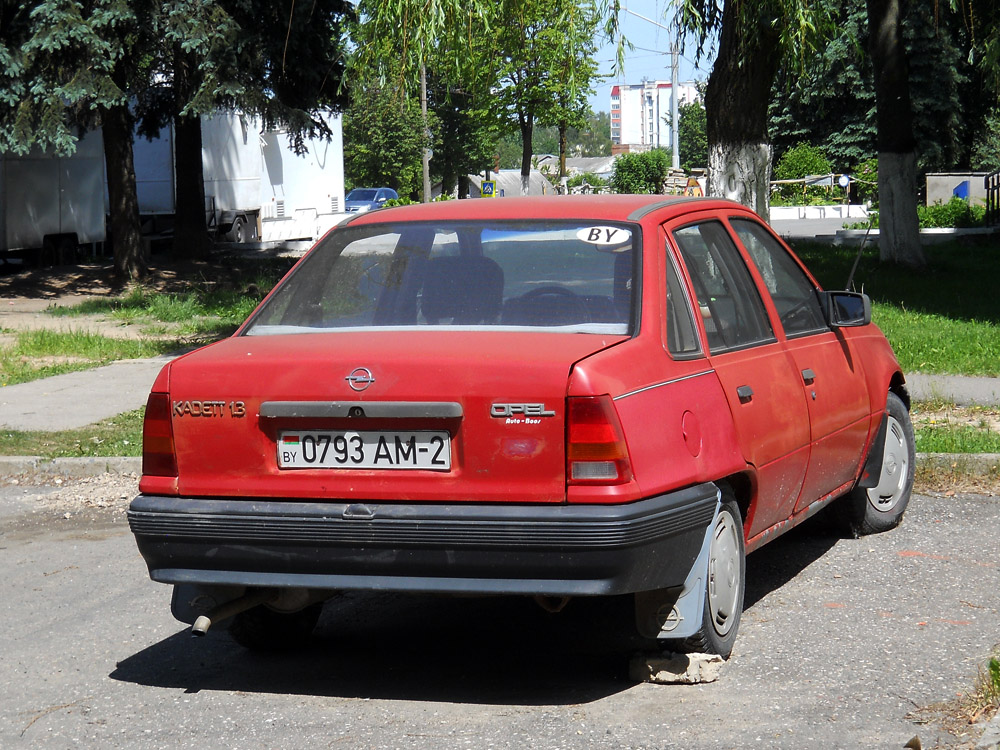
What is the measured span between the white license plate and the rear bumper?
0.13 metres

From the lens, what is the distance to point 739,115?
38.4ft

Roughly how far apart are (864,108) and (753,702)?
54.6m

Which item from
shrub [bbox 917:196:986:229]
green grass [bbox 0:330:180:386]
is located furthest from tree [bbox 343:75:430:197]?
green grass [bbox 0:330:180:386]

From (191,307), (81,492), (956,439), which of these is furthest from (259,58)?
(956,439)

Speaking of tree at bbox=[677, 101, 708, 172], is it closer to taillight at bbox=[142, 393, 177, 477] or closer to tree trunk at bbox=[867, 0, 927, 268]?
tree trunk at bbox=[867, 0, 927, 268]

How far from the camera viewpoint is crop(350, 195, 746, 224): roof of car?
479cm

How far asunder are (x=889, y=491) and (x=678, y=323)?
2623 mm

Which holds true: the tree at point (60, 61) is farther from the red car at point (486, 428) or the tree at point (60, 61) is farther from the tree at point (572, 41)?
the red car at point (486, 428)

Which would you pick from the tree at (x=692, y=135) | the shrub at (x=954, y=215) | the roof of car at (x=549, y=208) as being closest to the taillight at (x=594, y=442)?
the roof of car at (x=549, y=208)

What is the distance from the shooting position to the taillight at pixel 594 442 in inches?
153

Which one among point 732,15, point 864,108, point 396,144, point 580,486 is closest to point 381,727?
point 580,486

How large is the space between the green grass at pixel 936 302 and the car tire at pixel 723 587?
719 cm

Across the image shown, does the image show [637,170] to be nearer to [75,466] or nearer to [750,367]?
[75,466]

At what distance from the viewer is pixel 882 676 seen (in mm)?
4418
